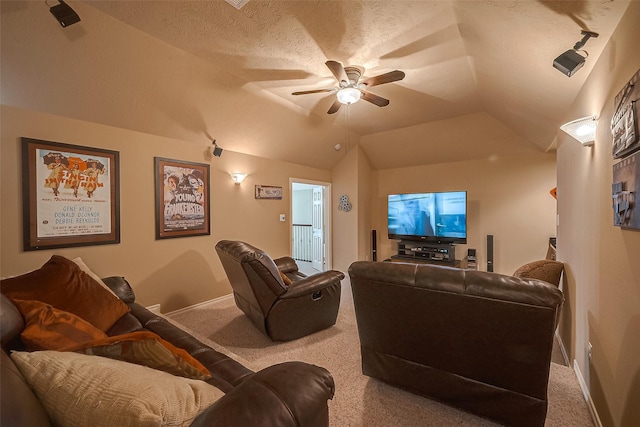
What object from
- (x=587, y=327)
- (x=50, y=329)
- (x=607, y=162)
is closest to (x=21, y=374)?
(x=50, y=329)

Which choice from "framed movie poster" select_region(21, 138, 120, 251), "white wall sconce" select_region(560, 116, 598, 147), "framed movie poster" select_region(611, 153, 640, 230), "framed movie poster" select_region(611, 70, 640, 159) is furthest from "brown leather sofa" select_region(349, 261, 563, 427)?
"framed movie poster" select_region(21, 138, 120, 251)

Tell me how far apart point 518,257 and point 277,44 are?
485cm

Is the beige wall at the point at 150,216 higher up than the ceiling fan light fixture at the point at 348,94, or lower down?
lower down

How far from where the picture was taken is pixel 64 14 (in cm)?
176

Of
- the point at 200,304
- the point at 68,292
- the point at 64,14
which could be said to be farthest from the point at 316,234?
the point at 64,14

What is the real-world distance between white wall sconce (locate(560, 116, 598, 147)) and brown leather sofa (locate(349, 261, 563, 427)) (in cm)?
108

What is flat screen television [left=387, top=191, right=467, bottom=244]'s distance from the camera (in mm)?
4520

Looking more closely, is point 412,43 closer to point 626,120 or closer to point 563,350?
point 626,120

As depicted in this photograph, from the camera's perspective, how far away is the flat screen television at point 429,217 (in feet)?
14.8

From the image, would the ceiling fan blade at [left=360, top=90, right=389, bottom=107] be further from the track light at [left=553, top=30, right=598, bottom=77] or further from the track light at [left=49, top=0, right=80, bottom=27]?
the track light at [left=49, top=0, right=80, bottom=27]

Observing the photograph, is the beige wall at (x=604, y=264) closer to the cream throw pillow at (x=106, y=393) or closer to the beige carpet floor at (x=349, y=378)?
the beige carpet floor at (x=349, y=378)

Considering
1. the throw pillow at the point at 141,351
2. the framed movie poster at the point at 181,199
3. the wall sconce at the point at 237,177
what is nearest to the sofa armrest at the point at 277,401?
the throw pillow at the point at 141,351

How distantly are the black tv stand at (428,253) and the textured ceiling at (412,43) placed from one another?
7.05 ft

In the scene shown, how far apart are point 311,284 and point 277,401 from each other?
1886 millimetres
